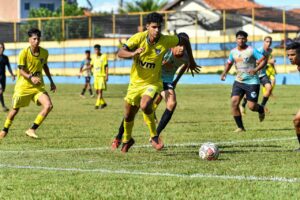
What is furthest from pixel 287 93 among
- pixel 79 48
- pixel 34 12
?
pixel 34 12

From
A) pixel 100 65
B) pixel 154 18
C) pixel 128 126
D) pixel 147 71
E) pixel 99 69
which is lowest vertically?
pixel 99 69

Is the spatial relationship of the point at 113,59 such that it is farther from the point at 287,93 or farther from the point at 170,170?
the point at 170,170

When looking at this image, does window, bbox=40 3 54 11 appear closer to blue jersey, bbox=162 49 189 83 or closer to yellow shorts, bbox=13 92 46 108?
yellow shorts, bbox=13 92 46 108

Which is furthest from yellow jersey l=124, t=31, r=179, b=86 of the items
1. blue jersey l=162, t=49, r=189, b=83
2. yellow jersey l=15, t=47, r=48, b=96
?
yellow jersey l=15, t=47, r=48, b=96

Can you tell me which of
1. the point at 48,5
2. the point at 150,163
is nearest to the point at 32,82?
the point at 150,163

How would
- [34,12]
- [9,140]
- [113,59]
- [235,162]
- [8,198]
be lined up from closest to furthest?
1. [8,198]
2. [235,162]
3. [9,140]
4. [113,59]
5. [34,12]

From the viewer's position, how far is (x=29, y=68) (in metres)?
16.8

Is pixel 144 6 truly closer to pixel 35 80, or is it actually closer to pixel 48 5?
pixel 48 5

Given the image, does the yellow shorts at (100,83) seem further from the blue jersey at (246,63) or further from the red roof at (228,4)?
the red roof at (228,4)

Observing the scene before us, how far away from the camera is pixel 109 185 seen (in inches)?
379

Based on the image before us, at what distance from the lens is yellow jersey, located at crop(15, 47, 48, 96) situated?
1672 cm

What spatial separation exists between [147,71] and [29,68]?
154 inches

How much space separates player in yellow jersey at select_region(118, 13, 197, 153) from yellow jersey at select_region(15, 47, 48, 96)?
11.7 ft

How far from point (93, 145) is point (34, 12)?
288 feet
